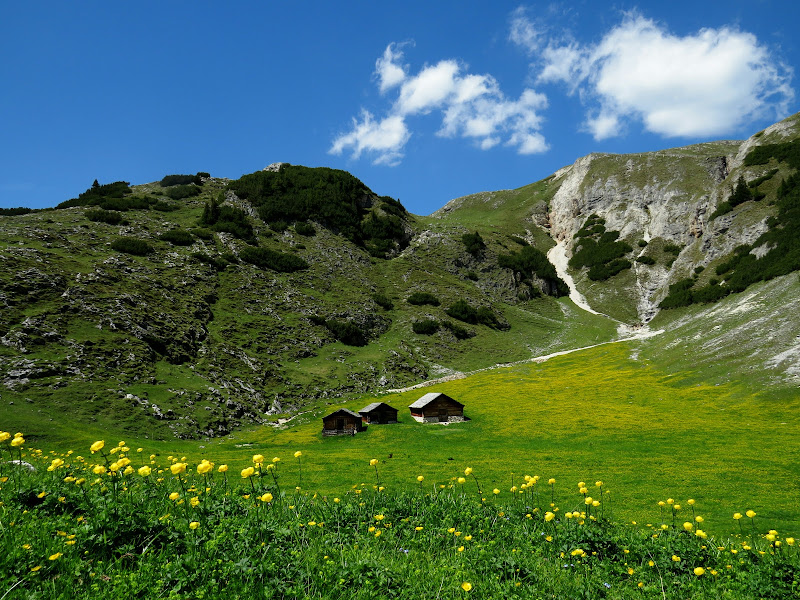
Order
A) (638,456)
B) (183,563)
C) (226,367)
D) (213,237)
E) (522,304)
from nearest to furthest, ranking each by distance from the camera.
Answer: (183,563) < (638,456) < (226,367) < (213,237) < (522,304)

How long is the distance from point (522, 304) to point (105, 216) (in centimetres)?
12627

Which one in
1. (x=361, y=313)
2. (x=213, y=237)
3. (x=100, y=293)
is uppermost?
(x=213, y=237)

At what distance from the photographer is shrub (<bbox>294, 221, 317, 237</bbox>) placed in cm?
13288

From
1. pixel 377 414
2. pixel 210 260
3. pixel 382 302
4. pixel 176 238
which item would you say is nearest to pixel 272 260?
pixel 210 260

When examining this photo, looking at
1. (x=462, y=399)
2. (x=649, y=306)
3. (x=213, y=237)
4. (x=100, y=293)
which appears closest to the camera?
(x=100, y=293)

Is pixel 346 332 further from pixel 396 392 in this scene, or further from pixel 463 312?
pixel 463 312

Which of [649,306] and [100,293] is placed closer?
[100,293]

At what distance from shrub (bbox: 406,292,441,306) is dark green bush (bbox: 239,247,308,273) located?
3231 cm

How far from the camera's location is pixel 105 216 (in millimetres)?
A: 96250

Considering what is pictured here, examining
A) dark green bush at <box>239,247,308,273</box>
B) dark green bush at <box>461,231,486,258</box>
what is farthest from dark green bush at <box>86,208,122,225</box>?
dark green bush at <box>461,231,486,258</box>

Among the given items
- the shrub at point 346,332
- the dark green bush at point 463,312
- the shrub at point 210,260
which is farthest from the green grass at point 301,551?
the dark green bush at point 463,312

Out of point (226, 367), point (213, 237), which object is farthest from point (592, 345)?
point (213, 237)

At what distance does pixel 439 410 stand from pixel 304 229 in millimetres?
90059

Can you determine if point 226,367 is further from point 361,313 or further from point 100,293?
point 361,313
